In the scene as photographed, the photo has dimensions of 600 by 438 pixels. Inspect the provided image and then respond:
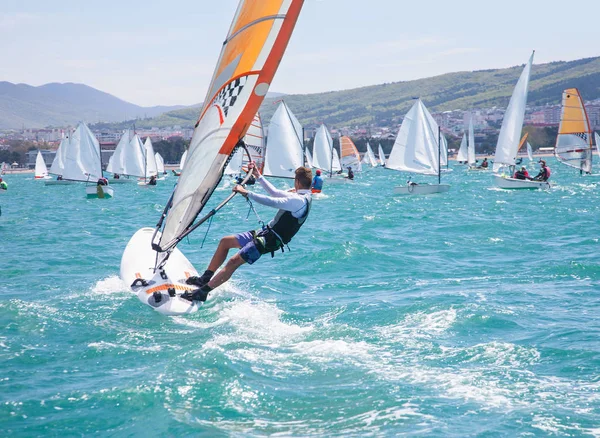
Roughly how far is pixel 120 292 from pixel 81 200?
85.8 ft

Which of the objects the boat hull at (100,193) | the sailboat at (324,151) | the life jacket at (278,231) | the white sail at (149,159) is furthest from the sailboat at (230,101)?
the white sail at (149,159)

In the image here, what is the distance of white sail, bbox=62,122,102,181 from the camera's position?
39.3 metres

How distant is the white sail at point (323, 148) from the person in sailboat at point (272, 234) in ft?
125

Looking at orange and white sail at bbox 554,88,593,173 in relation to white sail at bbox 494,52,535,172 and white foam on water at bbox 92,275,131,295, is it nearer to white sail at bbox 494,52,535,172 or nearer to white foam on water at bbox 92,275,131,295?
white sail at bbox 494,52,535,172

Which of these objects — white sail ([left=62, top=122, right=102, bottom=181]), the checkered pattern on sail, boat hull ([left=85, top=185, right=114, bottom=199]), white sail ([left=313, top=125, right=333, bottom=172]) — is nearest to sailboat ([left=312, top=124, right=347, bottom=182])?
white sail ([left=313, top=125, right=333, bottom=172])

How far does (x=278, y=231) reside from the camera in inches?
314

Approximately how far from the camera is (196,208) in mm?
7285

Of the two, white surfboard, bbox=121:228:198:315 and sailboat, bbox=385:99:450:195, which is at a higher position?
sailboat, bbox=385:99:450:195

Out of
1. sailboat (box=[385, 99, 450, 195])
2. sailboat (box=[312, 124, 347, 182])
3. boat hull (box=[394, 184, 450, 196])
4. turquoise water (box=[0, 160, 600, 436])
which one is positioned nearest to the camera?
turquoise water (box=[0, 160, 600, 436])

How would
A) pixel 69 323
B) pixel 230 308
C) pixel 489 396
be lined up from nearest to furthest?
pixel 489 396 → pixel 69 323 → pixel 230 308

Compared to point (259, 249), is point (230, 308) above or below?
below

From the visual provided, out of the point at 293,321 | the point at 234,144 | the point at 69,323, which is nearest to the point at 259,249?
the point at 293,321

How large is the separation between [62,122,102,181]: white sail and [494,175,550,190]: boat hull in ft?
69.9

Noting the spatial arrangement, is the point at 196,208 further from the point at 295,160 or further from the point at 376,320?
the point at 295,160
